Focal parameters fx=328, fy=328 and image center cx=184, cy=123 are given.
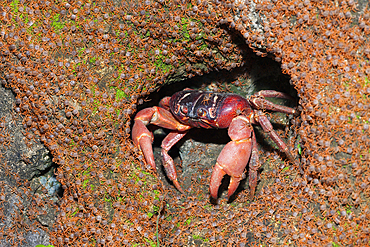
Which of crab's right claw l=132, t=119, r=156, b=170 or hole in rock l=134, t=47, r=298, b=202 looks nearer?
crab's right claw l=132, t=119, r=156, b=170

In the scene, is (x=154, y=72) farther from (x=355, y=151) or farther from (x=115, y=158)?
(x=355, y=151)

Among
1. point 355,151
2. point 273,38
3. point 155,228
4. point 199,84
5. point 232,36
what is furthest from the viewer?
point 199,84

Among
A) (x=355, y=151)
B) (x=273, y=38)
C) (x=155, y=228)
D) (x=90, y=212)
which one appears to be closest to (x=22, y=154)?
(x=90, y=212)

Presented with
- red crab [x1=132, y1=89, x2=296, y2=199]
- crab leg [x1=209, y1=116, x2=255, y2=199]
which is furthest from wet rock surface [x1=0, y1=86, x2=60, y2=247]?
crab leg [x1=209, y1=116, x2=255, y2=199]

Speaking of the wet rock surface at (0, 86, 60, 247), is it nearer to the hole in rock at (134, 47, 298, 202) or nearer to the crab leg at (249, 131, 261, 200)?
the hole in rock at (134, 47, 298, 202)

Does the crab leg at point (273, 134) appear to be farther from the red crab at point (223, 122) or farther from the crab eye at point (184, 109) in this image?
the crab eye at point (184, 109)

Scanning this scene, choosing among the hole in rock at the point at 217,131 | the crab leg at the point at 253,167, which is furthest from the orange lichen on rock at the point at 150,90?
the hole in rock at the point at 217,131

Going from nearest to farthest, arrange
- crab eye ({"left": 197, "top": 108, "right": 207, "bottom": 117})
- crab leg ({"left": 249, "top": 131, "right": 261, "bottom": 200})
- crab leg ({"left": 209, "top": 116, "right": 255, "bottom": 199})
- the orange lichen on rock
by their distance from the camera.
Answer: the orange lichen on rock
crab leg ({"left": 209, "top": 116, "right": 255, "bottom": 199})
crab leg ({"left": 249, "top": 131, "right": 261, "bottom": 200})
crab eye ({"left": 197, "top": 108, "right": 207, "bottom": 117})

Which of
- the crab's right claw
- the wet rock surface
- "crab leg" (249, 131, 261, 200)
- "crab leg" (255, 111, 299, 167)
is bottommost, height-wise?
the wet rock surface
